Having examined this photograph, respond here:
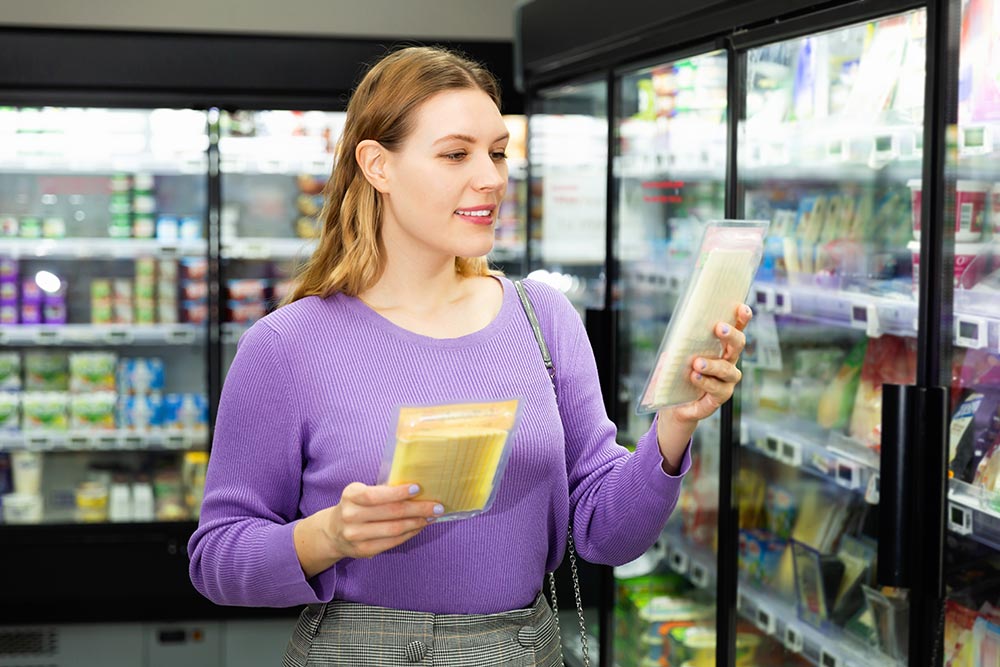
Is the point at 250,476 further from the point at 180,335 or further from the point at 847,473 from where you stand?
the point at 180,335

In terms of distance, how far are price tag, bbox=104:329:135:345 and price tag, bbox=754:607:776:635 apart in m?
2.57

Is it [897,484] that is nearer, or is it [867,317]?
[897,484]

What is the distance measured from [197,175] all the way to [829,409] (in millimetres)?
2838

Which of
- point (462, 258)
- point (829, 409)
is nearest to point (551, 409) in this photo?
point (462, 258)

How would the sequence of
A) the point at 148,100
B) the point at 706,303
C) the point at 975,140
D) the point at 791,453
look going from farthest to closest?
the point at 148,100 < the point at 791,453 < the point at 975,140 < the point at 706,303

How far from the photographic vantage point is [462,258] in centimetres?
183

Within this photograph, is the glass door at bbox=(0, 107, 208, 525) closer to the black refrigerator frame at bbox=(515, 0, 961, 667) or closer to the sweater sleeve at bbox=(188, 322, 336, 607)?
the black refrigerator frame at bbox=(515, 0, 961, 667)

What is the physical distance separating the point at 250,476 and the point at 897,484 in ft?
4.06

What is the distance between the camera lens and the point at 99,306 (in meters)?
4.53

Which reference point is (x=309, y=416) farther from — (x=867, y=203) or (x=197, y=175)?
(x=197, y=175)

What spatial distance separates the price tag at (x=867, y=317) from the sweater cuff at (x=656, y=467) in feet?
3.55

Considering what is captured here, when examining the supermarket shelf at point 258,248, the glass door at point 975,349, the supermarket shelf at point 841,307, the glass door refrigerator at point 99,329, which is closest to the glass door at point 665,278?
A: the supermarket shelf at point 841,307

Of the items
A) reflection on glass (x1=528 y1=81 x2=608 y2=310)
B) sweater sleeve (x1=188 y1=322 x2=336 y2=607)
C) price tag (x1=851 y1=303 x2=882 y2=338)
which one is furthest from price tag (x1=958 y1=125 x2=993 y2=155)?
reflection on glass (x1=528 y1=81 x2=608 y2=310)

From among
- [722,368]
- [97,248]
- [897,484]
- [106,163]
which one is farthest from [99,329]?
[722,368]
